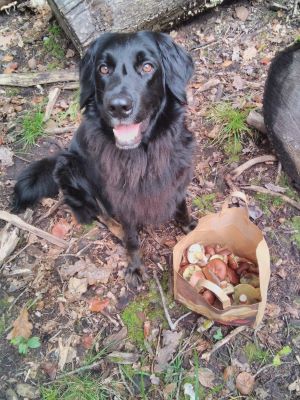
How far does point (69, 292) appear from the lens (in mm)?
2826

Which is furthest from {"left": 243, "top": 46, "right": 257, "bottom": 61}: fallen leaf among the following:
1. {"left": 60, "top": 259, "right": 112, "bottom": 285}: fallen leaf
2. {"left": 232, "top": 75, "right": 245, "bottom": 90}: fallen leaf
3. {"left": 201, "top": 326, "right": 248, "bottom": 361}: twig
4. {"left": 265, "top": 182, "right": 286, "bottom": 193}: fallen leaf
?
{"left": 201, "top": 326, "right": 248, "bottom": 361}: twig

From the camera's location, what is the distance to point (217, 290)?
229cm

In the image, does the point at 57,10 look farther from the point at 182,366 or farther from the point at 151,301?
the point at 182,366

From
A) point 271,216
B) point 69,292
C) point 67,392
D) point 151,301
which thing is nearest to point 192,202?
point 271,216

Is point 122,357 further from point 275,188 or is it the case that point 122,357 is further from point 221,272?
point 275,188

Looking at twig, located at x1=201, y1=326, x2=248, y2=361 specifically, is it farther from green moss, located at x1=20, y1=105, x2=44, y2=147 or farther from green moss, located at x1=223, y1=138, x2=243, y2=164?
green moss, located at x1=20, y1=105, x2=44, y2=147

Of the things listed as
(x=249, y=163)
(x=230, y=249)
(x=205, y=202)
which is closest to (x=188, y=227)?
(x=205, y=202)

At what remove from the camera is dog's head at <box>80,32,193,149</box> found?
6.95 feet

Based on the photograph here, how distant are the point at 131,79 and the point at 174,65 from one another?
35 cm

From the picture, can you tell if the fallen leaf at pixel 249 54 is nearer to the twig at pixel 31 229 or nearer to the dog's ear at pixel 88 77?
the dog's ear at pixel 88 77

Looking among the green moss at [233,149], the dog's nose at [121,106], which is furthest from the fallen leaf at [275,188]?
the dog's nose at [121,106]

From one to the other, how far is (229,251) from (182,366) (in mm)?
773

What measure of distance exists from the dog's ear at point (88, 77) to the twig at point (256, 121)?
59.4 inches

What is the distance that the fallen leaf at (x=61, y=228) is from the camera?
3184 millimetres
